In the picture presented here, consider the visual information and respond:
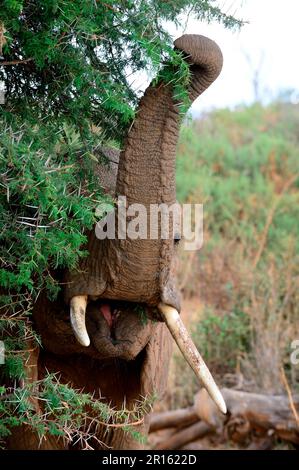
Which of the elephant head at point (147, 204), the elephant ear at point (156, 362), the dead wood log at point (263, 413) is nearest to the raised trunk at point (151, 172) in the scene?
the elephant head at point (147, 204)

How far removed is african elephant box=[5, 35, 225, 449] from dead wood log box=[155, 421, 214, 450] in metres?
2.81

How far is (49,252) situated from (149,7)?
1.08m

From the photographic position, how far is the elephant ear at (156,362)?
4613 mm

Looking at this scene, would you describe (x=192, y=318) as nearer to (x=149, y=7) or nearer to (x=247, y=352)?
(x=247, y=352)

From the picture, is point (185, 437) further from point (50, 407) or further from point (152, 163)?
point (152, 163)

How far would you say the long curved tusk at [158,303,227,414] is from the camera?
4.03 metres

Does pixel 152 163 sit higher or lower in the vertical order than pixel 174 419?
higher

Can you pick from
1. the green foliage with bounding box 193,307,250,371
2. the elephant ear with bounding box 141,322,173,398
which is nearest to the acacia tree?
the elephant ear with bounding box 141,322,173,398

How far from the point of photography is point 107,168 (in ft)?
14.2

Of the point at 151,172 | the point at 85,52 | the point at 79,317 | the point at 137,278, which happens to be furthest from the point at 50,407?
the point at 85,52

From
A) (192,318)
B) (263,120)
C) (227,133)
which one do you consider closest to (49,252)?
(192,318)

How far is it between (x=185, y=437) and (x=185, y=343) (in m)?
3.47

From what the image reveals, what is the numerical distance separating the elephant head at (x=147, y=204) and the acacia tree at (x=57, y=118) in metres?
0.06

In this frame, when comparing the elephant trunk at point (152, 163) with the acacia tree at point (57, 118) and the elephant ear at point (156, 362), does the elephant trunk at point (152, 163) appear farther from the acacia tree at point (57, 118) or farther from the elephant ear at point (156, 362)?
the elephant ear at point (156, 362)
